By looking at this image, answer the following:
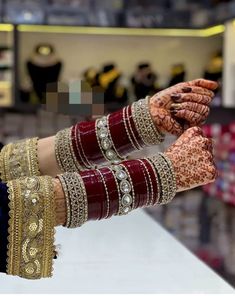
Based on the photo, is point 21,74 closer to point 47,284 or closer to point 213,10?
point 213,10

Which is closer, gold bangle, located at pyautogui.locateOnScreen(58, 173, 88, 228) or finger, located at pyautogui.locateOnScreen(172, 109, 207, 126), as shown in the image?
gold bangle, located at pyautogui.locateOnScreen(58, 173, 88, 228)

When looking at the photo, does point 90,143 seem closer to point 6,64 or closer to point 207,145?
point 207,145

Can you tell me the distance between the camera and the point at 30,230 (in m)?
1.00

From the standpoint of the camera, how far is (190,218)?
11.5 feet

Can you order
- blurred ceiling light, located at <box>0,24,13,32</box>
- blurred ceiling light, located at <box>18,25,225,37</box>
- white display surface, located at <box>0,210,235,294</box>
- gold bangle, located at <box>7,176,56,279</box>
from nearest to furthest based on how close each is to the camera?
gold bangle, located at <box>7,176,56,279</box> < white display surface, located at <box>0,210,235,294</box> < blurred ceiling light, located at <box>0,24,13,32</box> < blurred ceiling light, located at <box>18,25,225,37</box>

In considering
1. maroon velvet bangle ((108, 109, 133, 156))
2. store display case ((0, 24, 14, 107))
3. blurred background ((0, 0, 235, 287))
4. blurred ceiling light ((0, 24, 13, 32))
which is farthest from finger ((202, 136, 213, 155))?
blurred ceiling light ((0, 24, 13, 32))

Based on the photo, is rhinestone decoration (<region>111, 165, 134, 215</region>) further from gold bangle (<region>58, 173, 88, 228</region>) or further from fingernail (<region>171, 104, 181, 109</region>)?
fingernail (<region>171, 104, 181, 109</region>)

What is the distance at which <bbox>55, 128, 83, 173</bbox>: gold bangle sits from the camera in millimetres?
1315

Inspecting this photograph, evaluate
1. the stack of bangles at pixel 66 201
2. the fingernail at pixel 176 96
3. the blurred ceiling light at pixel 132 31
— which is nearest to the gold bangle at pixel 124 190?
the stack of bangles at pixel 66 201

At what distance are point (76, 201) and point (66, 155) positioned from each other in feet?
1.08

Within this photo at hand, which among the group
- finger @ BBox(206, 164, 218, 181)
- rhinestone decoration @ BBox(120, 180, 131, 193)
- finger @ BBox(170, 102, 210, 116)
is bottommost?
rhinestone decoration @ BBox(120, 180, 131, 193)

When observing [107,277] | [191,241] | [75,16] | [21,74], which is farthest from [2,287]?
[75,16]

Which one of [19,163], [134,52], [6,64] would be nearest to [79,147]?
[19,163]

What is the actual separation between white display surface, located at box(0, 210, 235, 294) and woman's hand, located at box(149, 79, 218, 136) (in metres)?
0.57
